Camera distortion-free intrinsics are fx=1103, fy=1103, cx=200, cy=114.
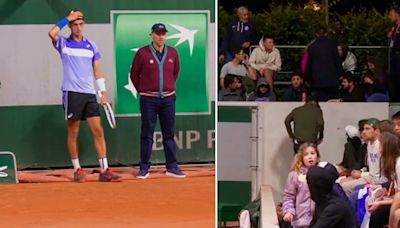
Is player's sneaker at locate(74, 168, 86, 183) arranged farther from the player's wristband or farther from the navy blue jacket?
the navy blue jacket

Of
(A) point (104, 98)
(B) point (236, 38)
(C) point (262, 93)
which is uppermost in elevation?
(B) point (236, 38)

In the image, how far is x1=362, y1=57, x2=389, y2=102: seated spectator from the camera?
9.93 m

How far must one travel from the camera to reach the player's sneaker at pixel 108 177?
26.2 feet

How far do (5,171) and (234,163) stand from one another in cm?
283

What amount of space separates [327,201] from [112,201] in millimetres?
2124

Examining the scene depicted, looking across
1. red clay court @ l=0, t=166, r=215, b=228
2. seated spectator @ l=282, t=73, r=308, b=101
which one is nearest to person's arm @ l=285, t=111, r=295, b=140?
seated spectator @ l=282, t=73, r=308, b=101

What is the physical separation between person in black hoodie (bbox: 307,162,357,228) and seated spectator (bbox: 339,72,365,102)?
3750mm

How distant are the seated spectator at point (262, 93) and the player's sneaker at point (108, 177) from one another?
7.81 ft

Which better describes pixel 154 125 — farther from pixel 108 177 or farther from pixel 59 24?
pixel 59 24

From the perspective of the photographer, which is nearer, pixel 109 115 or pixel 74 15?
pixel 74 15

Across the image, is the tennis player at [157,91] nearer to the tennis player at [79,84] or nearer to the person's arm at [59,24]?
the tennis player at [79,84]

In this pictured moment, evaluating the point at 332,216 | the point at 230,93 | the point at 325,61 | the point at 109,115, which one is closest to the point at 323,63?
the point at 325,61

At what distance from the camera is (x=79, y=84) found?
7934 mm

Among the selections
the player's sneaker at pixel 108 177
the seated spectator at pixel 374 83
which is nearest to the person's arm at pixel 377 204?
the player's sneaker at pixel 108 177
